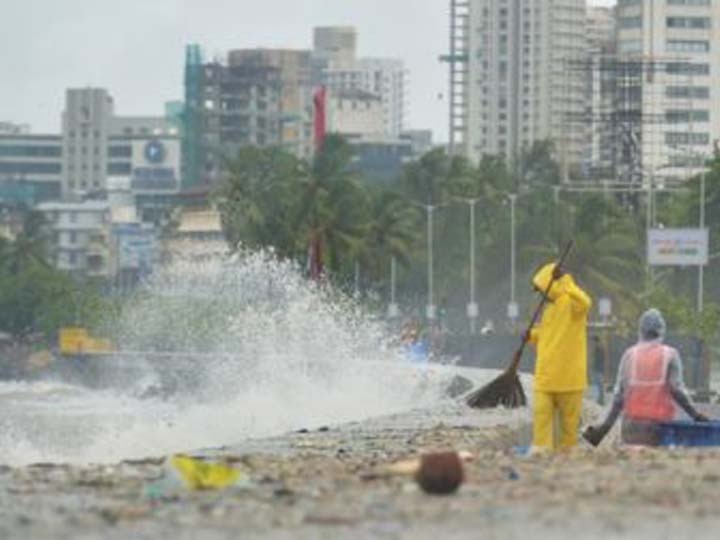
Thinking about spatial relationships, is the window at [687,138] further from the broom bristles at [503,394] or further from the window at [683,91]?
the broom bristles at [503,394]

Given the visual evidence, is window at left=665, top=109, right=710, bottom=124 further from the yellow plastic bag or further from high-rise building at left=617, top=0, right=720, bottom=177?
the yellow plastic bag

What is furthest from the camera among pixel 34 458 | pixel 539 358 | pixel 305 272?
pixel 305 272

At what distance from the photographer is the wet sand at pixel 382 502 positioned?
41.4ft

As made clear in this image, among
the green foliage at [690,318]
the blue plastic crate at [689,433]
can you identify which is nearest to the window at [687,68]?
the green foliage at [690,318]

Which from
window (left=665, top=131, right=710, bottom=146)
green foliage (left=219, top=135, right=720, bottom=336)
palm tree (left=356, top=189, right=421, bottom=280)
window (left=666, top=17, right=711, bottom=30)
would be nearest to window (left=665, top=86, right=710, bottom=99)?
window (left=665, top=131, right=710, bottom=146)

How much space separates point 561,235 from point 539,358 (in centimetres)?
9758

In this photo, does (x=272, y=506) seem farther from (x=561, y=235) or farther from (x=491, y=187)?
(x=491, y=187)

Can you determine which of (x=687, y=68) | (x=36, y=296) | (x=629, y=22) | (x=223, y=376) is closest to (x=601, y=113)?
(x=687, y=68)

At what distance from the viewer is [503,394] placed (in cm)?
2586

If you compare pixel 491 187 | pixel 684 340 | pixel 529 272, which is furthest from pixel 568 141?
pixel 684 340

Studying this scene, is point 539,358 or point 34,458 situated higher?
point 539,358

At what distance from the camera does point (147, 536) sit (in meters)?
12.5

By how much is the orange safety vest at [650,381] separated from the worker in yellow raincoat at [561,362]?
31.9 inches

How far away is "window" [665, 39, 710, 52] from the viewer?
184 m
